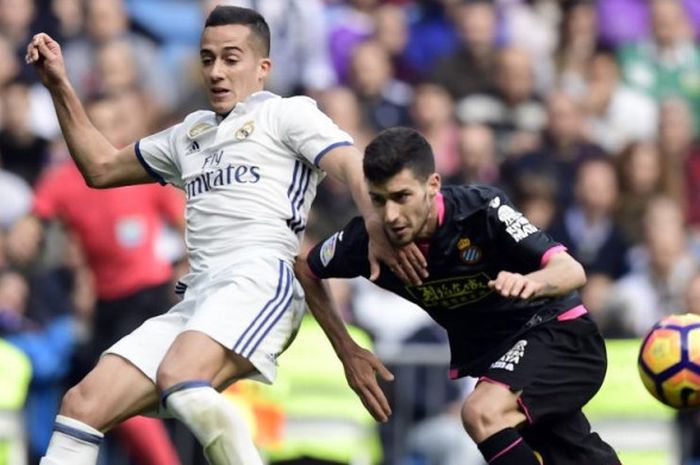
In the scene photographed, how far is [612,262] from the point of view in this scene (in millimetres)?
13602

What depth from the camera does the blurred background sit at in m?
11.8

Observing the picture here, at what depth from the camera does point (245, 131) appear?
8344 millimetres

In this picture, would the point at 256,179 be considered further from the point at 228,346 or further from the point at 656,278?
the point at 656,278

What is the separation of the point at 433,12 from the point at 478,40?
0.83 metres

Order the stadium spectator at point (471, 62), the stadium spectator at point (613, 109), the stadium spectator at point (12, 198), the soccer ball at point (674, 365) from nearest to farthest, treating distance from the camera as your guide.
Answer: the soccer ball at point (674, 365) < the stadium spectator at point (12, 198) < the stadium spectator at point (471, 62) < the stadium spectator at point (613, 109)

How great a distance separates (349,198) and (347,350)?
5007mm

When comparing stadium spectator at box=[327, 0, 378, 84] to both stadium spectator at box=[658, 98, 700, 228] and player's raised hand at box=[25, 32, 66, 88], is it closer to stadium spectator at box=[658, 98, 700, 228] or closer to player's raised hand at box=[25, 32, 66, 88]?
stadium spectator at box=[658, 98, 700, 228]

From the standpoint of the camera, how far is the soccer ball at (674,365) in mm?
8898

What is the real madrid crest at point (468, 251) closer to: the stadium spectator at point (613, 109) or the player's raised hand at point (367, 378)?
Answer: the player's raised hand at point (367, 378)

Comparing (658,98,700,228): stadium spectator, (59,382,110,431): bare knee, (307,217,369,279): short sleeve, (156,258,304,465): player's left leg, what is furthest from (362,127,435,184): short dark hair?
(658,98,700,228): stadium spectator

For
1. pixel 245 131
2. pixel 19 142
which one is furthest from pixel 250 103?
pixel 19 142

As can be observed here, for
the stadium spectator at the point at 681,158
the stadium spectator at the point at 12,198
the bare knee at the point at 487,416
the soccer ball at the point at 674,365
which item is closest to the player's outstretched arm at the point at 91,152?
the bare knee at the point at 487,416

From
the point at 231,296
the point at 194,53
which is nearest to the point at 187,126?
the point at 231,296

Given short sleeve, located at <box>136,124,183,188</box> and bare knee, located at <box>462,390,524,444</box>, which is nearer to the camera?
bare knee, located at <box>462,390,524,444</box>
